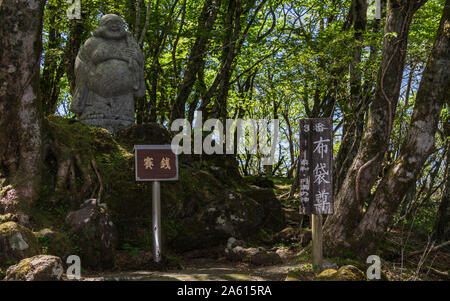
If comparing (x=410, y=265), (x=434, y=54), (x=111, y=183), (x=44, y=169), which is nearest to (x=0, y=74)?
(x=44, y=169)

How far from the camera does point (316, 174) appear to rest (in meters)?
6.79

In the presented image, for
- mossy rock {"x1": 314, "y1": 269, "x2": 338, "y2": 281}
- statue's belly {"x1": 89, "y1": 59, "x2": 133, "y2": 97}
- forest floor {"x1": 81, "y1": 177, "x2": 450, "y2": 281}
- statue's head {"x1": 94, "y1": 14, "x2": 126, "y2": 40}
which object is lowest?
forest floor {"x1": 81, "y1": 177, "x2": 450, "y2": 281}

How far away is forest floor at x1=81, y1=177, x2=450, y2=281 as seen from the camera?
259 inches

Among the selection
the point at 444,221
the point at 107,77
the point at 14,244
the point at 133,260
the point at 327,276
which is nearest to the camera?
the point at 14,244

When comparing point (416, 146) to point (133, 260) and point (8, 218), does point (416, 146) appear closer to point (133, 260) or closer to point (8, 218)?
point (133, 260)

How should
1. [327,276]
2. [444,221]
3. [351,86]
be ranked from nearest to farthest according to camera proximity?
1. [327,276]
2. [444,221]
3. [351,86]

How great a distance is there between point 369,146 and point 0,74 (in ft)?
19.3

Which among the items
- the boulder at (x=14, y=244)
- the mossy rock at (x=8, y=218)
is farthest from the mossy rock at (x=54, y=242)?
the boulder at (x=14, y=244)

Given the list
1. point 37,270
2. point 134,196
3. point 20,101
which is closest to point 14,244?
point 37,270

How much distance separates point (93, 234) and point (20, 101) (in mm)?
2290

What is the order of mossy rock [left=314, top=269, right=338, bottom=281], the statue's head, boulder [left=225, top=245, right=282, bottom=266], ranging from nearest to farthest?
mossy rock [left=314, top=269, right=338, bottom=281] < boulder [left=225, top=245, right=282, bottom=266] < the statue's head

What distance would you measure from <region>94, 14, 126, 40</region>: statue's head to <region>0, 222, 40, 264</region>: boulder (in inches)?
225

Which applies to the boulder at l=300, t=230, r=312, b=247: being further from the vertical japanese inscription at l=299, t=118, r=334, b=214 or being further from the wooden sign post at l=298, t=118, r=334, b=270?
the vertical japanese inscription at l=299, t=118, r=334, b=214

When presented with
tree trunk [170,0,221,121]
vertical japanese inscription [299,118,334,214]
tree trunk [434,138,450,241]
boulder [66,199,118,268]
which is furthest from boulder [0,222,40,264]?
tree trunk [434,138,450,241]
